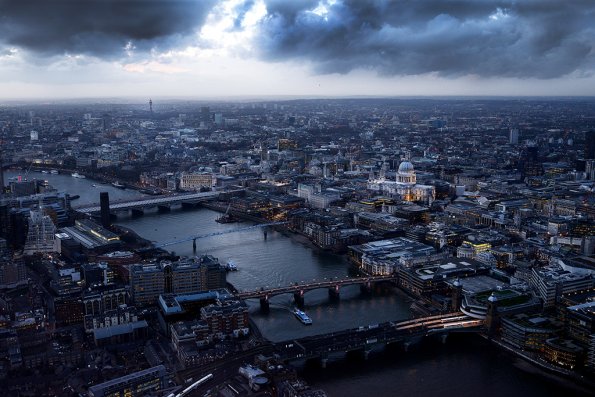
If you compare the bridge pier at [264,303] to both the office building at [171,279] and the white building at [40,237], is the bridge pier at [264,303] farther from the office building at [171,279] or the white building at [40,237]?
the white building at [40,237]

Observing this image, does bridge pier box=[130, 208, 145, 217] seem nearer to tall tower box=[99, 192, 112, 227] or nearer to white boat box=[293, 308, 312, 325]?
tall tower box=[99, 192, 112, 227]

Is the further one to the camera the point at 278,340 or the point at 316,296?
the point at 316,296

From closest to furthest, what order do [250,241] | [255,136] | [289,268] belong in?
[289,268] < [250,241] < [255,136]

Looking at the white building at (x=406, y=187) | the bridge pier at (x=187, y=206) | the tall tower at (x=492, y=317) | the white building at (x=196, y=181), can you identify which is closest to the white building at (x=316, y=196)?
the white building at (x=406, y=187)

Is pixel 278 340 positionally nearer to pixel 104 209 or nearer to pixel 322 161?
pixel 104 209

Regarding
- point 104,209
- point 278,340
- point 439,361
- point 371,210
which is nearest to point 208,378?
point 278,340

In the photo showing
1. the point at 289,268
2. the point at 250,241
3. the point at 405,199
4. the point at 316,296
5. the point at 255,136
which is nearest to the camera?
the point at 316,296

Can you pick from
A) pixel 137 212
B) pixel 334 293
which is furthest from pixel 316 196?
pixel 334 293
